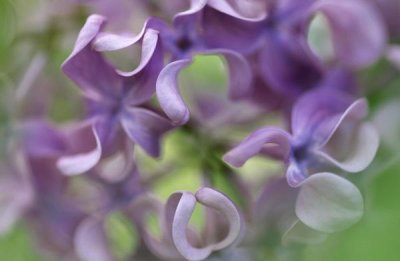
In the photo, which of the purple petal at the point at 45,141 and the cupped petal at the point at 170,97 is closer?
the cupped petal at the point at 170,97

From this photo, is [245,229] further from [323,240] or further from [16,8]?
[16,8]

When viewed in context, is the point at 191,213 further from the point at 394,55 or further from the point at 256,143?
the point at 394,55

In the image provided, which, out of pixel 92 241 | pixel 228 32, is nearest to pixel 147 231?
pixel 92 241

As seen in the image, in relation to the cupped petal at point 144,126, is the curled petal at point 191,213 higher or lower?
lower

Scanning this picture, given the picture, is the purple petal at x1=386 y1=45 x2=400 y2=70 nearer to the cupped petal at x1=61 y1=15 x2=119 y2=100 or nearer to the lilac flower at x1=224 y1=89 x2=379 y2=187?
the lilac flower at x1=224 y1=89 x2=379 y2=187

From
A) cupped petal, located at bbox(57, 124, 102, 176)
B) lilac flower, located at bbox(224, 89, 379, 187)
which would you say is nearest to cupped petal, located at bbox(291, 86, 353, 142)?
lilac flower, located at bbox(224, 89, 379, 187)

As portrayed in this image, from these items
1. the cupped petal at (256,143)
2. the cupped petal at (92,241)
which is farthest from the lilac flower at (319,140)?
the cupped petal at (92,241)

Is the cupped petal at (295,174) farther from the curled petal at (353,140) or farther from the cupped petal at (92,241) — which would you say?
the cupped petal at (92,241)
